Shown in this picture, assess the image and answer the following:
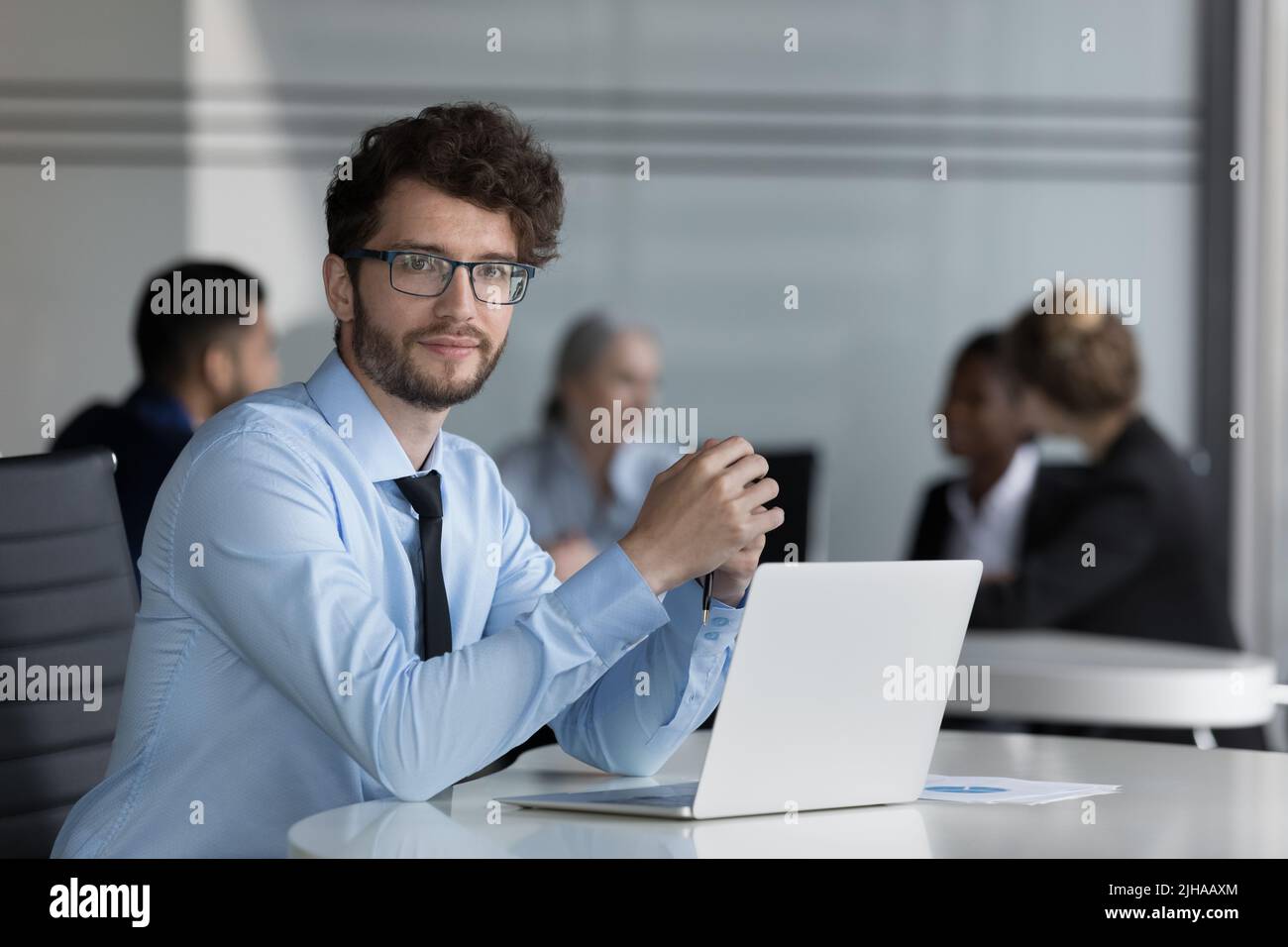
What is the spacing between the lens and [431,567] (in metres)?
1.63

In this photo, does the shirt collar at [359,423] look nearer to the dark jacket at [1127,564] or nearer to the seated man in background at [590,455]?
the dark jacket at [1127,564]

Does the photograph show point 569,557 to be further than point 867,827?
Yes

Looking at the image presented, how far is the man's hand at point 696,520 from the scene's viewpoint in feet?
4.75

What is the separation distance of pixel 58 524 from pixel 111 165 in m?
3.71

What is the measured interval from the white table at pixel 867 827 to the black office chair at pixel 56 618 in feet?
2.01

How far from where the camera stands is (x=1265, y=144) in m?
5.43

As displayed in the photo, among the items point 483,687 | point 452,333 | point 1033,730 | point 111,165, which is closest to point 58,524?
point 452,333

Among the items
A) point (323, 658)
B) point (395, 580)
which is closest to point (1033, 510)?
point (395, 580)

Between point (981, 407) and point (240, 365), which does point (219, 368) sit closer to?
point (240, 365)

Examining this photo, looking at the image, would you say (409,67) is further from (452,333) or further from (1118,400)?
(452,333)

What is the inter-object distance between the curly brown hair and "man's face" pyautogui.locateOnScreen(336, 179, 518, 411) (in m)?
0.02

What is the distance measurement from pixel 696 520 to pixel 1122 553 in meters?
2.41

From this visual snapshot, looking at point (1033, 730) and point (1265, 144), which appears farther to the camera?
point (1265, 144)
